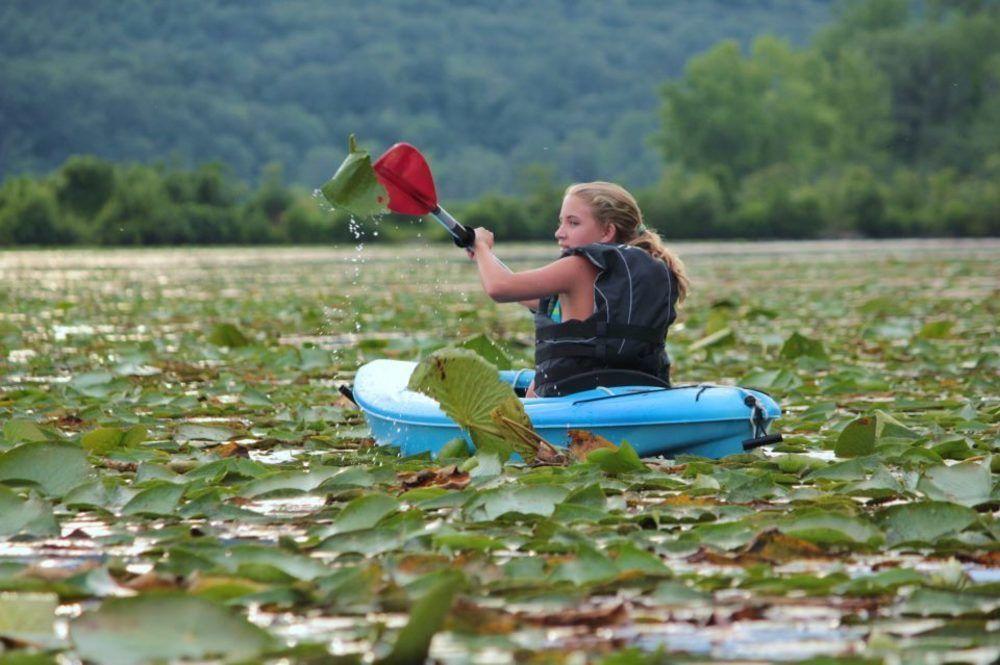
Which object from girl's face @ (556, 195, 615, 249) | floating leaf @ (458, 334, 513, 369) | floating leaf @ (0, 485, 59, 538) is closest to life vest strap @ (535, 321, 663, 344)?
girl's face @ (556, 195, 615, 249)

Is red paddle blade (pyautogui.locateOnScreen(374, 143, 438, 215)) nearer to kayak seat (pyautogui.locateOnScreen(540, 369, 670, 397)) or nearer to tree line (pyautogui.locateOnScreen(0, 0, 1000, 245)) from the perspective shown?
→ kayak seat (pyautogui.locateOnScreen(540, 369, 670, 397))

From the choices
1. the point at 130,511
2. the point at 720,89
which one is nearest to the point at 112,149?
the point at 720,89

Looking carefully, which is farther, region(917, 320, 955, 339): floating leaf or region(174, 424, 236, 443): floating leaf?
region(917, 320, 955, 339): floating leaf

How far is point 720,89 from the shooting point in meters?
80.0

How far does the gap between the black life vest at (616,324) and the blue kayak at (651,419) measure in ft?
0.51

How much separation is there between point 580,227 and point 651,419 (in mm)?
930

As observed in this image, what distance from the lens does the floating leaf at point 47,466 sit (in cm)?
478

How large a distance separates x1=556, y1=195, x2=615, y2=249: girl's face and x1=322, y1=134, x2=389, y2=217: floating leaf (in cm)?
74

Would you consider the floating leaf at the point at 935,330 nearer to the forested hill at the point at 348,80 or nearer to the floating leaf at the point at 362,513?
the floating leaf at the point at 362,513

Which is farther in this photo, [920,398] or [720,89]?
[720,89]

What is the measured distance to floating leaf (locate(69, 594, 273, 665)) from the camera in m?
2.86

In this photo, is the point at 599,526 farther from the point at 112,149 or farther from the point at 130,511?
the point at 112,149

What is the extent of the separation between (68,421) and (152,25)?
111m

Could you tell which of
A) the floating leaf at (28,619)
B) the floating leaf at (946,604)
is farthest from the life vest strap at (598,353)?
the floating leaf at (28,619)
